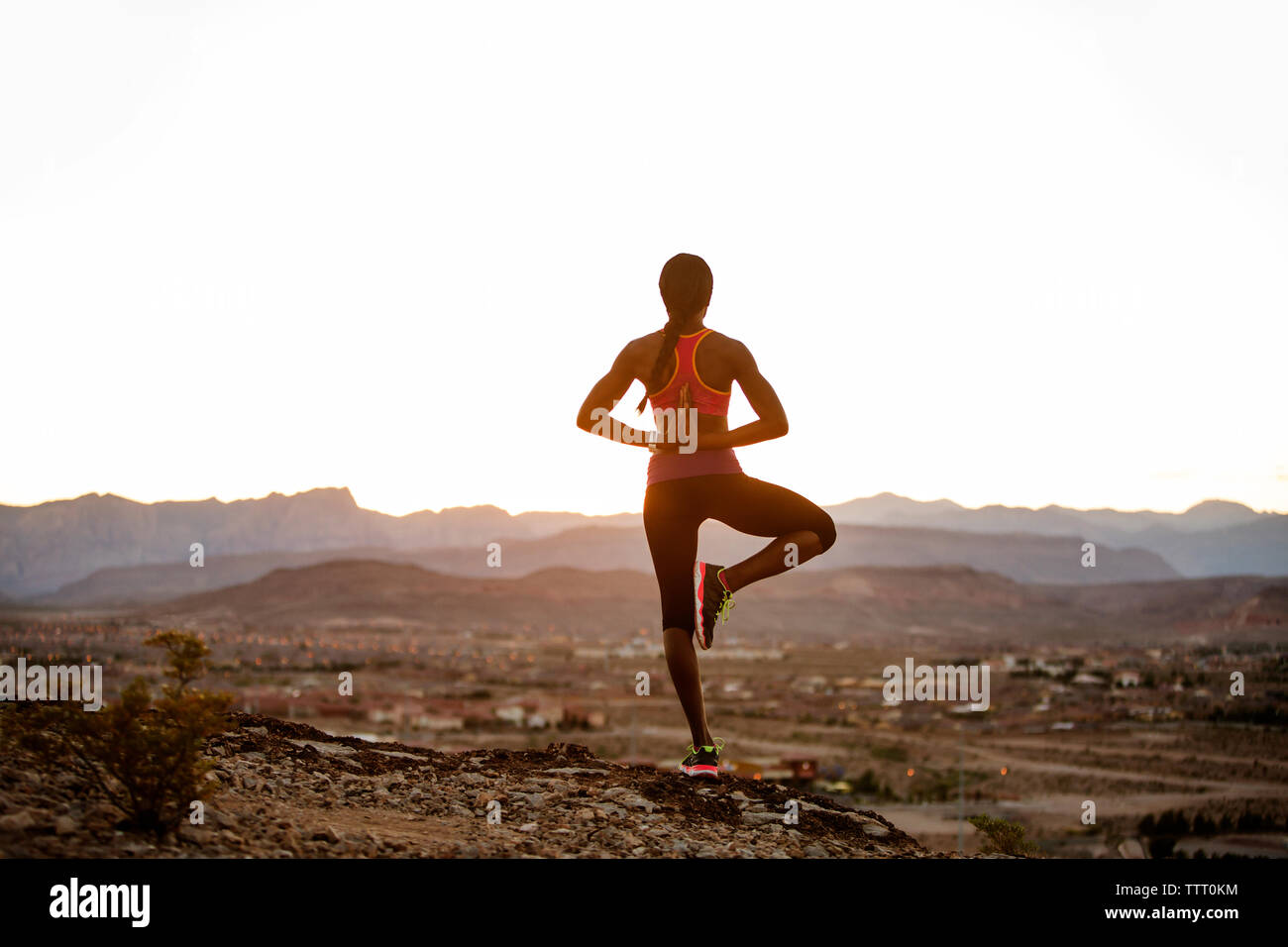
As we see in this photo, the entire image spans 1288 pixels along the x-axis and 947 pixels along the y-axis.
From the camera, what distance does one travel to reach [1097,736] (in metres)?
78.4

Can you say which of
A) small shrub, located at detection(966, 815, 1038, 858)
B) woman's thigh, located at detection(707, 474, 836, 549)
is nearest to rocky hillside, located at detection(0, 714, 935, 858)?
small shrub, located at detection(966, 815, 1038, 858)

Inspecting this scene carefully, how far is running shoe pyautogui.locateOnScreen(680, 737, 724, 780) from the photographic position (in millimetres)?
7281

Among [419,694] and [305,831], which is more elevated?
[305,831]

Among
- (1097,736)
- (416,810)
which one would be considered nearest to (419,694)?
(1097,736)

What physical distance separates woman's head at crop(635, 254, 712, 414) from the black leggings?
0.69 meters

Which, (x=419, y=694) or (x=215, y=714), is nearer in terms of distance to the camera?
(x=215, y=714)

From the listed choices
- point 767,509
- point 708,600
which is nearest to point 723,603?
point 708,600

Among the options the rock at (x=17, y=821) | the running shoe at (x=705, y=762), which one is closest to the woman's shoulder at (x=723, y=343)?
the running shoe at (x=705, y=762)

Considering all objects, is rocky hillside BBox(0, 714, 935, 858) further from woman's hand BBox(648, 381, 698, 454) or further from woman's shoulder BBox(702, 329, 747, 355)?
woman's shoulder BBox(702, 329, 747, 355)

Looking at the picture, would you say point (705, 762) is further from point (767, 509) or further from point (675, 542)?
point (767, 509)

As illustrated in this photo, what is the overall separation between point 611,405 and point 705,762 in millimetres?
2524
